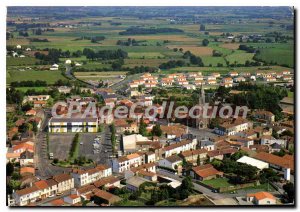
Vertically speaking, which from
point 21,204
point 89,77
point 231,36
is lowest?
point 21,204

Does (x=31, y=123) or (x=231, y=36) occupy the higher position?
(x=231, y=36)

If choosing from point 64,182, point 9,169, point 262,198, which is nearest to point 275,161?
point 262,198

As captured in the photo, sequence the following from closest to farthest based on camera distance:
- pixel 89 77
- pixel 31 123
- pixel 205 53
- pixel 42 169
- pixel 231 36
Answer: pixel 42 169
pixel 31 123
pixel 89 77
pixel 205 53
pixel 231 36

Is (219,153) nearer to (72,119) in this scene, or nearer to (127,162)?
(127,162)

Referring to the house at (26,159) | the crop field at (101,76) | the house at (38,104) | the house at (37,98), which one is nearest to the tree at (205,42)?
the crop field at (101,76)

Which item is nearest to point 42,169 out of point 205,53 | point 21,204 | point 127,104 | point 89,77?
point 21,204

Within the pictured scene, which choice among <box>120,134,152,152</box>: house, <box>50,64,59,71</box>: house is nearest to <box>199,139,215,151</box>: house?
<box>120,134,152,152</box>: house

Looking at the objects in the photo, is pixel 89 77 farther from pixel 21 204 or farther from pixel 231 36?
pixel 21 204
